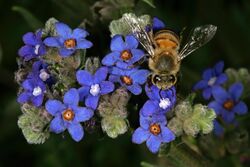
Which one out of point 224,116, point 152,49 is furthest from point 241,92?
point 152,49

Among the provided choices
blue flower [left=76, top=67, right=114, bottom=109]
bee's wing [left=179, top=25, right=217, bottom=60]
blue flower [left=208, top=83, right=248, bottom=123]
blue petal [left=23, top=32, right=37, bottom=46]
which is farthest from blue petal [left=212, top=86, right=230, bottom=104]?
blue petal [left=23, top=32, right=37, bottom=46]

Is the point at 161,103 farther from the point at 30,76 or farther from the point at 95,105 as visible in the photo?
the point at 30,76

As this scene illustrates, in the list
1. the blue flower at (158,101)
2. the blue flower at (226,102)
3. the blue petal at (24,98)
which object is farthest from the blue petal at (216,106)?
the blue petal at (24,98)

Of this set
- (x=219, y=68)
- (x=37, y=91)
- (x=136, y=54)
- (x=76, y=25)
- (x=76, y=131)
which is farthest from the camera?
(x=76, y=25)

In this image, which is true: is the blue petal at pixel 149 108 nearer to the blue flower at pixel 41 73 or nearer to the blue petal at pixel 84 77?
the blue petal at pixel 84 77

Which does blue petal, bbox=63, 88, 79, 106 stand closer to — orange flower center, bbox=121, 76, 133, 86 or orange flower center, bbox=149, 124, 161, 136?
orange flower center, bbox=121, 76, 133, 86

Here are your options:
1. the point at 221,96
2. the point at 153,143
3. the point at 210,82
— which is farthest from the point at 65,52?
the point at 221,96

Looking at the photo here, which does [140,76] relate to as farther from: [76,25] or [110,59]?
[76,25]
